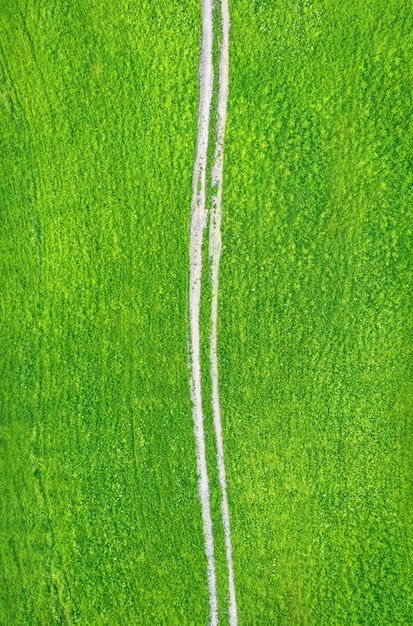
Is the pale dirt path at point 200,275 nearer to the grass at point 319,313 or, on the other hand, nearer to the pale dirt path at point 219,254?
the pale dirt path at point 219,254

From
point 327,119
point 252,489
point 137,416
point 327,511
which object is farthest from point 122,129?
point 327,511

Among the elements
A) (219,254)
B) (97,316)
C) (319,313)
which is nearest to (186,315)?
(219,254)

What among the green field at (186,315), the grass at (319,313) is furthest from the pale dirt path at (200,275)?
the grass at (319,313)

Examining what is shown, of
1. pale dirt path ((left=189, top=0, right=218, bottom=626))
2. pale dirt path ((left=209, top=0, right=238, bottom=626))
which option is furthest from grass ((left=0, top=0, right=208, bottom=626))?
pale dirt path ((left=209, top=0, right=238, bottom=626))

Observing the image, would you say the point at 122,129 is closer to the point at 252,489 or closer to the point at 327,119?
the point at 327,119

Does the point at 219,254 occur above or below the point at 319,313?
above

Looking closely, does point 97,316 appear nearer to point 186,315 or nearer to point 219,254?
point 186,315

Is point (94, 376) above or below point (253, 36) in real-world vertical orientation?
below
